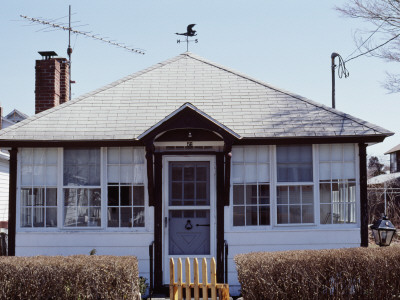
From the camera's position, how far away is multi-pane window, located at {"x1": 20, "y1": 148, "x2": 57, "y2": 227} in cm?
1034

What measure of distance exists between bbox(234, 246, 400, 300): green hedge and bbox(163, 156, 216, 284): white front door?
2.80 m

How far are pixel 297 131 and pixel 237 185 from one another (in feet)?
4.91

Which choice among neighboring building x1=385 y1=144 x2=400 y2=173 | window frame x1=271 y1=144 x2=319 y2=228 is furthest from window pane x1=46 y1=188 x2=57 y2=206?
neighboring building x1=385 y1=144 x2=400 y2=173

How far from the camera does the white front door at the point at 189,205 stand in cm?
1024

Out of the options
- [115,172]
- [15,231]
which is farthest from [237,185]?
[15,231]

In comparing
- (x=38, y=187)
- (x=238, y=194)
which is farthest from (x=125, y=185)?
(x=238, y=194)

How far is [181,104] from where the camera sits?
11.0 metres

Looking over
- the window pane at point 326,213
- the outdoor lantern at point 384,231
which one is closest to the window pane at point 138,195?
the window pane at point 326,213

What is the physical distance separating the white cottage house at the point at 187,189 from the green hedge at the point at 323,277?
8.65ft

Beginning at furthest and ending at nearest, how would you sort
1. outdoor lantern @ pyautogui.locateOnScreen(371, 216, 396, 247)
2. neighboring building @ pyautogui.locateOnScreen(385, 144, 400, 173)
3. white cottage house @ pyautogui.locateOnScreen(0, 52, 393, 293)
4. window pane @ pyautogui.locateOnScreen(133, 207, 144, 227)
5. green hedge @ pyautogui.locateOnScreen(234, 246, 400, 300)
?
neighboring building @ pyautogui.locateOnScreen(385, 144, 400, 173) → window pane @ pyautogui.locateOnScreen(133, 207, 144, 227) → white cottage house @ pyautogui.locateOnScreen(0, 52, 393, 293) → outdoor lantern @ pyautogui.locateOnScreen(371, 216, 396, 247) → green hedge @ pyautogui.locateOnScreen(234, 246, 400, 300)

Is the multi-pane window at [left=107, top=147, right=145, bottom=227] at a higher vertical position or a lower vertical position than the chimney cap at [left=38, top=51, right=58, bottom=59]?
lower

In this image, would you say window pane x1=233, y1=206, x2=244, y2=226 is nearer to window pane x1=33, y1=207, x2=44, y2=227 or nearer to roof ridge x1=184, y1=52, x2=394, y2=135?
roof ridge x1=184, y1=52, x2=394, y2=135

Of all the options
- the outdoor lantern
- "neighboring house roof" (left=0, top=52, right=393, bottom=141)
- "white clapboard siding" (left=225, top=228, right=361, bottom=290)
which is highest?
"neighboring house roof" (left=0, top=52, right=393, bottom=141)

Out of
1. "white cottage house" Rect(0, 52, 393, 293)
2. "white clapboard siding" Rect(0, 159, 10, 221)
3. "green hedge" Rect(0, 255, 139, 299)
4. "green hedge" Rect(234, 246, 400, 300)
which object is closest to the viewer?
"green hedge" Rect(234, 246, 400, 300)
